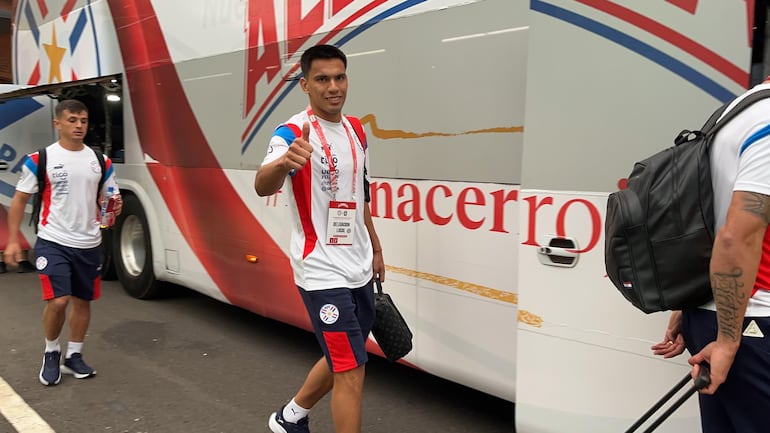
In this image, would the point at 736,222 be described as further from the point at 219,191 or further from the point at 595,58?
the point at 219,191

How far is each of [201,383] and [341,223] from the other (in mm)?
2181

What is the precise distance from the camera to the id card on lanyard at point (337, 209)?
111 inches

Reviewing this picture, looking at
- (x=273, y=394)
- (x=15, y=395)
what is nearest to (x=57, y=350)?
(x=15, y=395)

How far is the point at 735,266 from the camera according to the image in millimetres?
1626

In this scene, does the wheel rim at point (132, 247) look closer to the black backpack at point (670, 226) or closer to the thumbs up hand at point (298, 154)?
the thumbs up hand at point (298, 154)

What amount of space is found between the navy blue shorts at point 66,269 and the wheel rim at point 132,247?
215cm

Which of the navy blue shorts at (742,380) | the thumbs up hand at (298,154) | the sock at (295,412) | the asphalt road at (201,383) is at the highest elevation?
the thumbs up hand at (298,154)

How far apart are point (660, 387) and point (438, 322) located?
1.33m

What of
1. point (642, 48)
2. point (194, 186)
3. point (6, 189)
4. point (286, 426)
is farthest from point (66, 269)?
point (6, 189)

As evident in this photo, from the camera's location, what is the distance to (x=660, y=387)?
2.46 metres

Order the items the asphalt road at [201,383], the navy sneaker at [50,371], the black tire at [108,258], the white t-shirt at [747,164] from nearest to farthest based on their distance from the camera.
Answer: the white t-shirt at [747,164] < the asphalt road at [201,383] < the navy sneaker at [50,371] < the black tire at [108,258]

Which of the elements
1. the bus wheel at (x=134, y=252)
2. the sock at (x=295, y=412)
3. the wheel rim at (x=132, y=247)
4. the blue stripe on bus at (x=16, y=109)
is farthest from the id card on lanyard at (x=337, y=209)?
the blue stripe on bus at (x=16, y=109)

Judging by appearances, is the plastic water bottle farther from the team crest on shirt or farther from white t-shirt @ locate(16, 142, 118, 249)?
the team crest on shirt

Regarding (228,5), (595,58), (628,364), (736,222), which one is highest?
(228,5)
